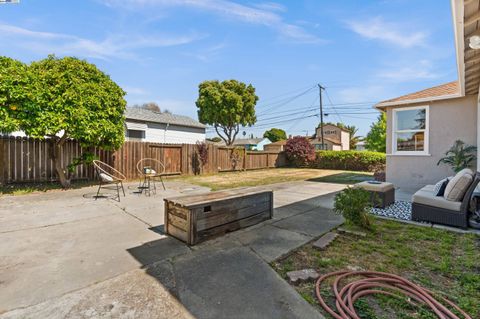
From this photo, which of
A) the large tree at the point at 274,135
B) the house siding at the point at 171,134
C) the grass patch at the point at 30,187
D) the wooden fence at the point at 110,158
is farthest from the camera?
the large tree at the point at 274,135

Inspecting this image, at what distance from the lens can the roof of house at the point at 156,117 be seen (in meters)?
15.7

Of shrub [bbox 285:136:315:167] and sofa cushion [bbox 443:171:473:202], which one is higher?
shrub [bbox 285:136:315:167]

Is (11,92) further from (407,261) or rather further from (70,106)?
(407,261)

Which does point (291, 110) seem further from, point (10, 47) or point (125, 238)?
point (125, 238)

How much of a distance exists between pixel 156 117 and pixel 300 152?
1113 centimetres

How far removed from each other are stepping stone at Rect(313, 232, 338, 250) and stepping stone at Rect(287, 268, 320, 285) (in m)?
0.67

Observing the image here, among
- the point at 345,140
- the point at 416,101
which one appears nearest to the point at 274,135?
the point at 345,140

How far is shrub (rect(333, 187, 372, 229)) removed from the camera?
3.42 meters

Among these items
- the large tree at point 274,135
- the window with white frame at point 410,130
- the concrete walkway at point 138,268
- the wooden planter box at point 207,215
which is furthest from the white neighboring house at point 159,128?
the large tree at point 274,135

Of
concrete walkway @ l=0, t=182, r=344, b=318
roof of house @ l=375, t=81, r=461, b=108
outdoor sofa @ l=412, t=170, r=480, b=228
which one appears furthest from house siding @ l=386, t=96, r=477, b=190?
concrete walkway @ l=0, t=182, r=344, b=318

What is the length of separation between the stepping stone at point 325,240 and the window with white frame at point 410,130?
6024mm

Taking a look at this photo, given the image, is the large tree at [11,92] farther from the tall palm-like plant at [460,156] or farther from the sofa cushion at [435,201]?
the tall palm-like plant at [460,156]

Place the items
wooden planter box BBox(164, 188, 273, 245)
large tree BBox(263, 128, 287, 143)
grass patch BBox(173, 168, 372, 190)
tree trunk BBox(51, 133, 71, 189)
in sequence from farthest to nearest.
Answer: large tree BBox(263, 128, 287, 143), grass patch BBox(173, 168, 372, 190), tree trunk BBox(51, 133, 71, 189), wooden planter box BBox(164, 188, 273, 245)

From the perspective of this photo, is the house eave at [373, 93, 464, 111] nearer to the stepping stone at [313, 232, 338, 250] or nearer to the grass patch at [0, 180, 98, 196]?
the stepping stone at [313, 232, 338, 250]
